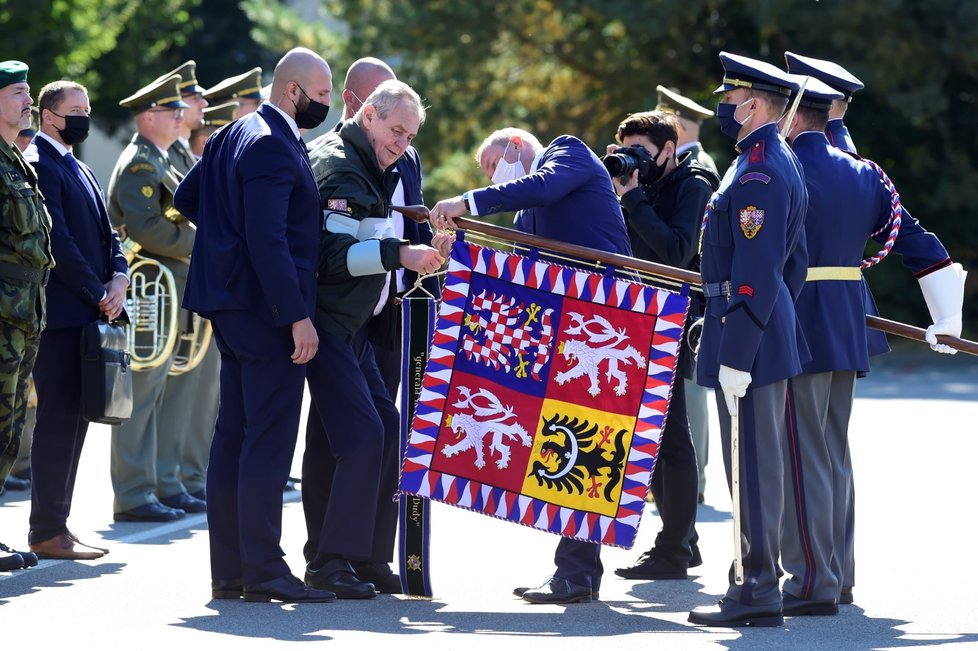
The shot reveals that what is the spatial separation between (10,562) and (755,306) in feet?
10.9

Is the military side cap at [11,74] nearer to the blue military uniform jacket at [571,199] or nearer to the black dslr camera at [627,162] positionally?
the blue military uniform jacket at [571,199]

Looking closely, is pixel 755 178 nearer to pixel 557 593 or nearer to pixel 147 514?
pixel 557 593

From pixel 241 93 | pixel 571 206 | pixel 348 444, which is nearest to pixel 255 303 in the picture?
pixel 348 444

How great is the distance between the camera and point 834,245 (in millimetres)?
6598

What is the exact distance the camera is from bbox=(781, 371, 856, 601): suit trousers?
645cm

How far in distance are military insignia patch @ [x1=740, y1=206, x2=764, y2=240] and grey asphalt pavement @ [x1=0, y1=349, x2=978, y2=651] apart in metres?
1.44

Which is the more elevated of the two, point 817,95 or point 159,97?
point 159,97

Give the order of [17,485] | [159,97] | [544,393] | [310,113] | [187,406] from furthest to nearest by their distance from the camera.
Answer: [17,485], [187,406], [159,97], [310,113], [544,393]

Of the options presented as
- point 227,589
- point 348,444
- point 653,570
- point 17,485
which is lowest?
point 227,589

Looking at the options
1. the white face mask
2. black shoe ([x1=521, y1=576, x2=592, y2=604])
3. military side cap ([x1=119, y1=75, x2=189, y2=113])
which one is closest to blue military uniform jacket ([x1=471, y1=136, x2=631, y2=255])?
the white face mask

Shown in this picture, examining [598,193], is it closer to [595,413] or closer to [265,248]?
[595,413]

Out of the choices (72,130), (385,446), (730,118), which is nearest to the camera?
(730,118)

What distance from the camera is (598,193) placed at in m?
6.83

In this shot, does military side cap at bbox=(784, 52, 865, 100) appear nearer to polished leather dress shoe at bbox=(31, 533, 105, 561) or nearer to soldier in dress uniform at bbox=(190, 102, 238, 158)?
polished leather dress shoe at bbox=(31, 533, 105, 561)
